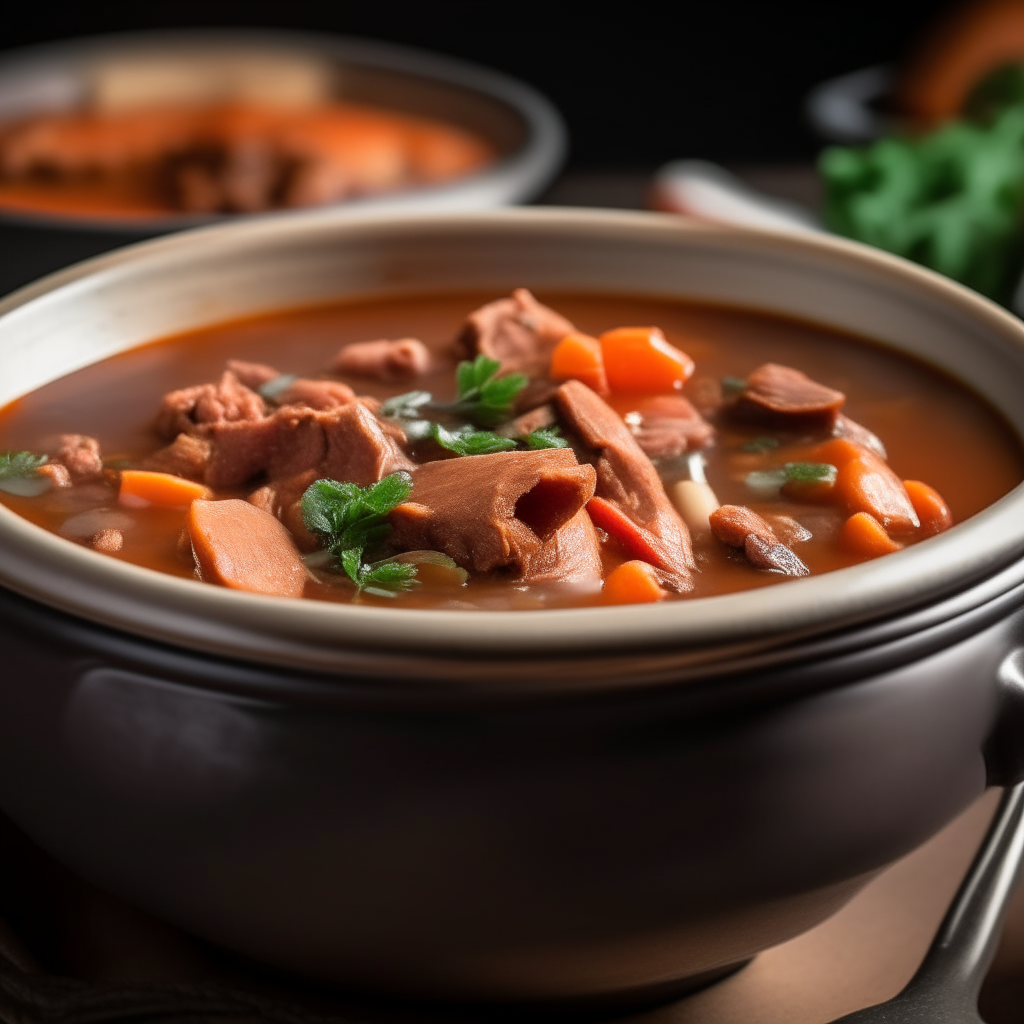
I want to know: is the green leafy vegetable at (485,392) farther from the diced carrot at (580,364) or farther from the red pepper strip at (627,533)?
the red pepper strip at (627,533)

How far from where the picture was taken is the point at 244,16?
6.58m

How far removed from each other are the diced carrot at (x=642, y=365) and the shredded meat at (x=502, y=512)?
51cm

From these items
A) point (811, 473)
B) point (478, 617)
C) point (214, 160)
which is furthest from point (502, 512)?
point (214, 160)

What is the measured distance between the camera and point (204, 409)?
75.3 inches

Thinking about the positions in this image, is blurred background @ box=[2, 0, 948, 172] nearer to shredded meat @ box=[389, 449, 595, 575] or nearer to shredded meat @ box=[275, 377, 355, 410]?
shredded meat @ box=[275, 377, 355, 410]

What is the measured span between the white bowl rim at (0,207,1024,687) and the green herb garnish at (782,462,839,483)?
444 millimetres

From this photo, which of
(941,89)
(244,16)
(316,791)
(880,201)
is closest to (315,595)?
(316,791)

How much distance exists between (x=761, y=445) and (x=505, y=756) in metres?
0.85

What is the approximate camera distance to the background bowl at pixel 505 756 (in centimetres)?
117

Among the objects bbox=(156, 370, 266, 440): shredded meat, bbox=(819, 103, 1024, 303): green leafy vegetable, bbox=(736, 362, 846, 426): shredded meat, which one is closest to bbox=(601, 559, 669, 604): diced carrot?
bbox=(736, 362, 846, 426): shredded meat

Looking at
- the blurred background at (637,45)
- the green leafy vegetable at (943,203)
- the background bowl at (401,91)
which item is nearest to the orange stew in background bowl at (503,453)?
the green leafy vegetable at (943,203)

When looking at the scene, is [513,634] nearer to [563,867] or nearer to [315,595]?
[563,867]

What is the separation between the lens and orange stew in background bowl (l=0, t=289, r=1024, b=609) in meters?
1.56

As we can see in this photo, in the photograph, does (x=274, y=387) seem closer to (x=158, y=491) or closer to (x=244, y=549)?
(x=158, y=491)
